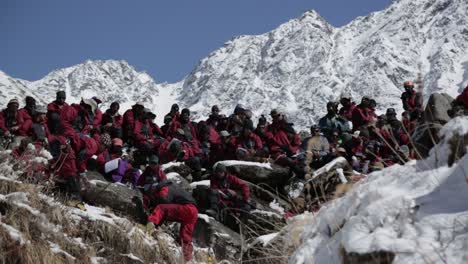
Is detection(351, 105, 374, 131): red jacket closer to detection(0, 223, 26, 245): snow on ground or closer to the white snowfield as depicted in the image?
detection(0, 223, 26, 245): snow on ground

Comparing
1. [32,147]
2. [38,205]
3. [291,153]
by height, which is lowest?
[291,153]

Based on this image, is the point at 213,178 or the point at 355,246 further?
the point at 213,178

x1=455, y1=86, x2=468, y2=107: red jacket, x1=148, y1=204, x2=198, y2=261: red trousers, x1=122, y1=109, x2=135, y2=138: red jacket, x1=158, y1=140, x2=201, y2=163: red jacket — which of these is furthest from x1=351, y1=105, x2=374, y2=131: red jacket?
x1=148, y1=204, x2=198, y2=261: red trousers

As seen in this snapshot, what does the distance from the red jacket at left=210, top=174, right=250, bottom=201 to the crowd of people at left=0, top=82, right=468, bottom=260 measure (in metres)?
0.02

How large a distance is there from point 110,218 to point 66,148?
7.96ft

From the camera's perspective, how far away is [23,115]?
419 inches

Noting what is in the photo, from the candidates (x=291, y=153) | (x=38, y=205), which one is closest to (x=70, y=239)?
(x=38, y=205)

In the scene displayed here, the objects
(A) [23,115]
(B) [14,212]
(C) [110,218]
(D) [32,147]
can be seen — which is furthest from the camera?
(A) [23,115]

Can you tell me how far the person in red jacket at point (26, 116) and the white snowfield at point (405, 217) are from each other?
8.41 metres

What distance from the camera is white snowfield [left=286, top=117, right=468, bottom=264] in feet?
6.76

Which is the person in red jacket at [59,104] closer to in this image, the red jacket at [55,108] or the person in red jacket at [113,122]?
the red jacket at [55,108]

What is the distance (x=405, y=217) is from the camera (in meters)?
2.27

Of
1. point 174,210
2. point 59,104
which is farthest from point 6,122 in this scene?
point 174,210

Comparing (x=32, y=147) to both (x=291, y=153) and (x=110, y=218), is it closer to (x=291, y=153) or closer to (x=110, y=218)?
(x=110, y=218)
